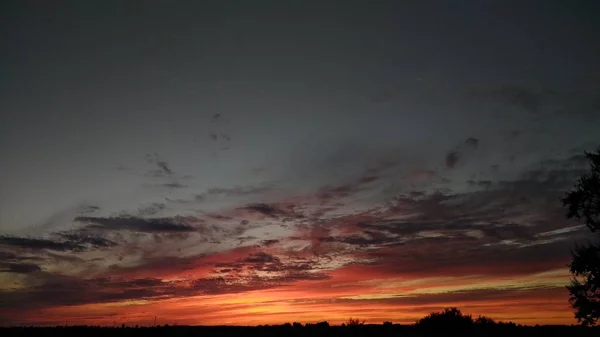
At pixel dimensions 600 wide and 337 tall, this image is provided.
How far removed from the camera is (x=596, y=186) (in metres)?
28.5

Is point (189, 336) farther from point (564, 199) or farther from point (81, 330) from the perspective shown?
point (564, 199)

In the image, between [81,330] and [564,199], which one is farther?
[81,330]

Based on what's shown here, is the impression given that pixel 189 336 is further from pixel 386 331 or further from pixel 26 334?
pixel 386 331

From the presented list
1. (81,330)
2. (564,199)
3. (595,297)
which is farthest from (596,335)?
(81,330)

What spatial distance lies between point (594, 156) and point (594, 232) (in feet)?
17.2

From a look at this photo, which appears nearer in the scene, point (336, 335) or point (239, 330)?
point (336, 335)

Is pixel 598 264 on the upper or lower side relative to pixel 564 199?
lower

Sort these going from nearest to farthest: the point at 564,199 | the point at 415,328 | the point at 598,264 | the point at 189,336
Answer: the point at 598,264 < the point at 564,199 < the point at 189,336 < the point at 415,328

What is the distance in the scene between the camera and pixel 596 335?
2953 cm

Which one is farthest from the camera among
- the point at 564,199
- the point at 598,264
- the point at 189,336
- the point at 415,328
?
the point at 415,328

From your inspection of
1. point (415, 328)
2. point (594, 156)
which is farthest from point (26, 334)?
point (594, 156)

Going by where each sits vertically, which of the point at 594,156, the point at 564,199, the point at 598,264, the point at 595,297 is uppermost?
the point at 594,156

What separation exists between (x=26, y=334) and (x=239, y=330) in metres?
16.3

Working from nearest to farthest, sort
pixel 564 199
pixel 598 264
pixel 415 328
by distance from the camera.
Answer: pixel 598 264, pixel 564 199, pixel 415 328
